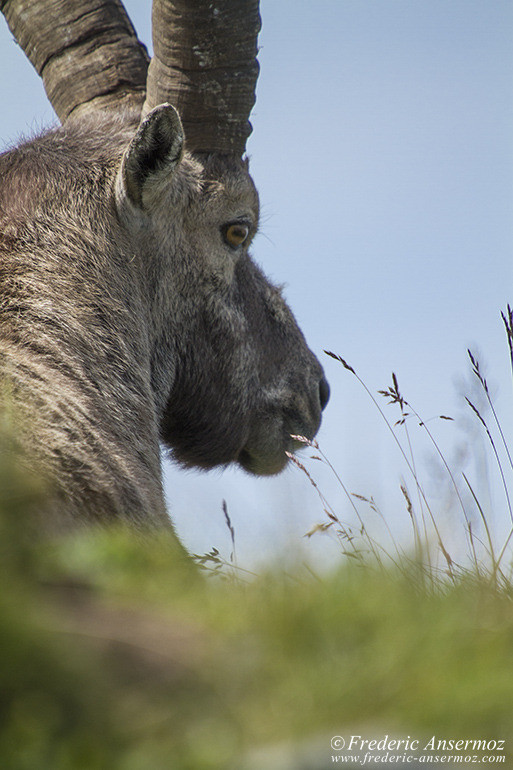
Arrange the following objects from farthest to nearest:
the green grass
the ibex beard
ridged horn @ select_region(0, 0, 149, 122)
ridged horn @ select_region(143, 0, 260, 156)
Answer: ridged horn @ select_region(0, 0, 149, 122) → ridged horn @ select_region(143, 0, 260, 156) → the ibex beard → the green grass

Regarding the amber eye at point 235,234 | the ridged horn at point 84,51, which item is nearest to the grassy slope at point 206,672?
the amber eye at point 235,234

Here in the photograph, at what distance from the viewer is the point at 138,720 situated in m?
1.30

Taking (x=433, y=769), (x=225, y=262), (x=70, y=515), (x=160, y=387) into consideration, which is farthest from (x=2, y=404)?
(x=433, y=769)

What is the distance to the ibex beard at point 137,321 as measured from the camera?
427 centimetres

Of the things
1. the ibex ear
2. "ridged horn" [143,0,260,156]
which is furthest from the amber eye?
the ibex ear

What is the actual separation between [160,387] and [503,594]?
10.4 ft

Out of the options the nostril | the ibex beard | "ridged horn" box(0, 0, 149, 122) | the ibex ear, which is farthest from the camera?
"ridged horn" box(0, 0, 149, 122)

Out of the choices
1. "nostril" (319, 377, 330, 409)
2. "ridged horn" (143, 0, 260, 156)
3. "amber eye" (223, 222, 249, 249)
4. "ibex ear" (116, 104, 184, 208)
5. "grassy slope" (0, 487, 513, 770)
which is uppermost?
"ridged horn" (143, 0, 260, 156)

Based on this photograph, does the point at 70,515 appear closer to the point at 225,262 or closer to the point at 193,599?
the point at 193,599

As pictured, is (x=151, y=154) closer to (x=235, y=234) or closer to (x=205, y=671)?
(x=235, y=234)

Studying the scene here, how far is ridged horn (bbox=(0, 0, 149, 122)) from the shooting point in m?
7.12

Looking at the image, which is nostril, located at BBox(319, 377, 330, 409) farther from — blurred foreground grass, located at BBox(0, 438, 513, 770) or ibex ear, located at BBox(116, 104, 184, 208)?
blurred foreground grass, located at BBox(0, 438, 513, 770)

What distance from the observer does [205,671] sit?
1.40 m

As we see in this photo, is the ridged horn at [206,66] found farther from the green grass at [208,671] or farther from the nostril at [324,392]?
the green grass at [208,671]
